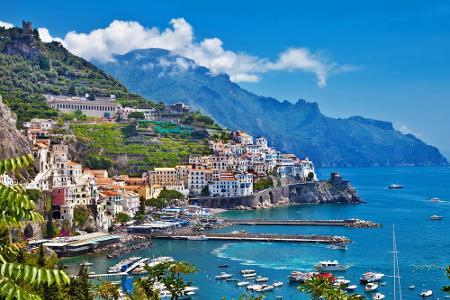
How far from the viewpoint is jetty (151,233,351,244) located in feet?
197

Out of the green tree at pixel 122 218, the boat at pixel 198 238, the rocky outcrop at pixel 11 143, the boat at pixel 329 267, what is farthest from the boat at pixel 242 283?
the green tree at pixel 122 218

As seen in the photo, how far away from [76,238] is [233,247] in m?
13.9

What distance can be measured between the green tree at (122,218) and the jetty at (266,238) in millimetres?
6370

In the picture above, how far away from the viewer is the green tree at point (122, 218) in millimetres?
68188

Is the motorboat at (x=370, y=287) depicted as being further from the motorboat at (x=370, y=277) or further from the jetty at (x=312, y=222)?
the jetty at (x=312, y=222)

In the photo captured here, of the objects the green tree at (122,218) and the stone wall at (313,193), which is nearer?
the green tree at (122,218)

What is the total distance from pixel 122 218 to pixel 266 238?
1700 cm

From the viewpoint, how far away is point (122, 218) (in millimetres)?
68750

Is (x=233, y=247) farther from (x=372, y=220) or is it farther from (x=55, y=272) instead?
(x=55, y=272)

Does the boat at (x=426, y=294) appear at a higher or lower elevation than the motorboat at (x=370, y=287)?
lower

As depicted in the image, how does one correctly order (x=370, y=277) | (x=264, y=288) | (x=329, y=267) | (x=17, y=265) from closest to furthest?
(x=17, y=265) < (x=264, y=288) < (x=370, y=277) < (x=329, y=267)

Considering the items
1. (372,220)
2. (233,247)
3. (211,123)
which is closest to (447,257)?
(233,247)

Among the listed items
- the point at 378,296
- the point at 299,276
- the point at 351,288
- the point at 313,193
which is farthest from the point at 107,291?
the point at 313,193

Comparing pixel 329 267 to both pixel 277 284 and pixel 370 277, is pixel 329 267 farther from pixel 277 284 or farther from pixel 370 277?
pixel 277 284
